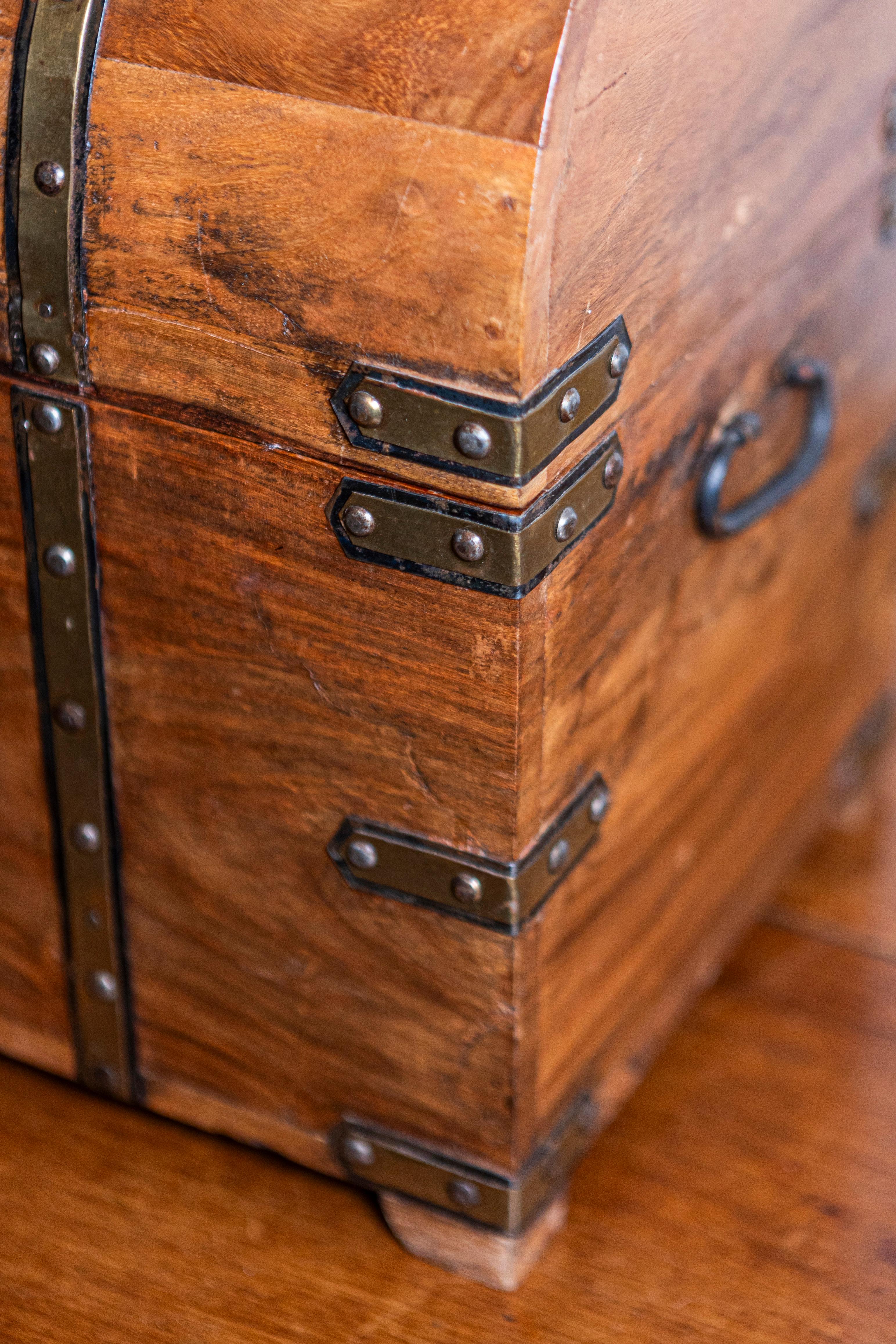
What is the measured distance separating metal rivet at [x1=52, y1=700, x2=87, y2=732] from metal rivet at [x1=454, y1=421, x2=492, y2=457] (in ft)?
0.87

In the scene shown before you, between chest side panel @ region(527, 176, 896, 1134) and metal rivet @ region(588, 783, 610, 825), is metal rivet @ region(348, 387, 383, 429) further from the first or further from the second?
metal rivet @ region(588, 783, 610, 825)

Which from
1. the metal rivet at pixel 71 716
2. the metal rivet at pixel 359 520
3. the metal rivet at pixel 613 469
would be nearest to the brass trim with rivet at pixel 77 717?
the metal rivet at pixel 71 716

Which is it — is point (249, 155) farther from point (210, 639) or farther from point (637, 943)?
point (637, 943)

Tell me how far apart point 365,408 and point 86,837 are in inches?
12.0

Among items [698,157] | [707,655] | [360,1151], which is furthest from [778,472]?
[360,1151]

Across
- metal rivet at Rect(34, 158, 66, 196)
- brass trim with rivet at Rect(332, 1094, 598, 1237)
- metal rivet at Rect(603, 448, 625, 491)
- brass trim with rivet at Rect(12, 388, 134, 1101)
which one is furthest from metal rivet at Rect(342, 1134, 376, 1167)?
metal rivet at Rect(34, 158, 66, 196)

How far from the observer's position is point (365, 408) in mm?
677

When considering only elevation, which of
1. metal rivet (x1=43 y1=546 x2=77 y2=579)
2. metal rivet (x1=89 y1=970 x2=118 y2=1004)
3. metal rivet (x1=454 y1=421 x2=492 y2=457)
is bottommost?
metal rivet (x1=89 y1=970 x2=118 y2=1004)

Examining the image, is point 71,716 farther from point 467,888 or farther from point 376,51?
point 376,51

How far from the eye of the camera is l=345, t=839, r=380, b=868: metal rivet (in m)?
0.78

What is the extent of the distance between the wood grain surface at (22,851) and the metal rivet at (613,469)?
0.28 metres

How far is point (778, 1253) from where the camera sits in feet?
2.96

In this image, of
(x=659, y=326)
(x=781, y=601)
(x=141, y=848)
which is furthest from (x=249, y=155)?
(x=781, y=601)

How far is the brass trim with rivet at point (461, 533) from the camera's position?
68cm
